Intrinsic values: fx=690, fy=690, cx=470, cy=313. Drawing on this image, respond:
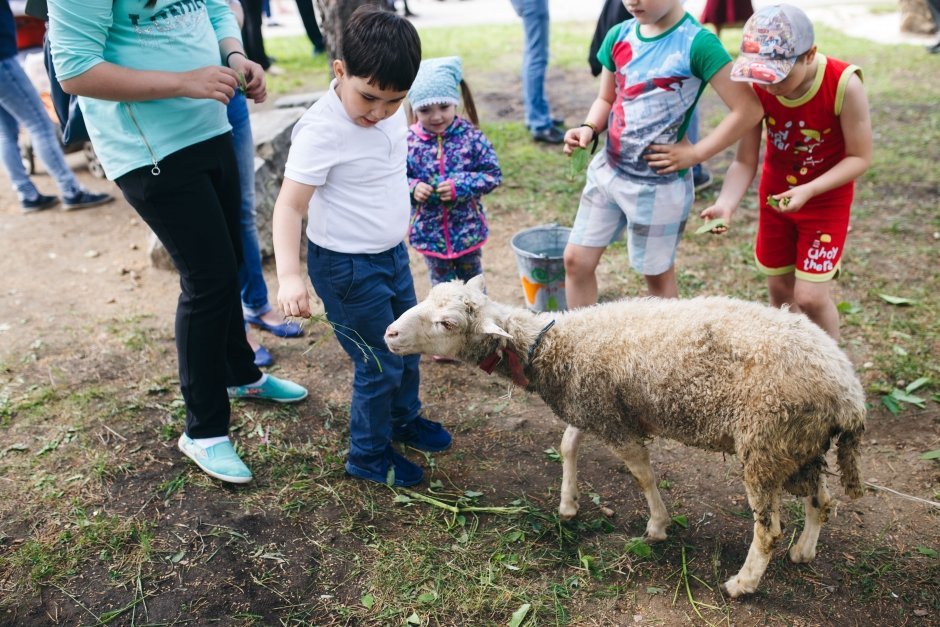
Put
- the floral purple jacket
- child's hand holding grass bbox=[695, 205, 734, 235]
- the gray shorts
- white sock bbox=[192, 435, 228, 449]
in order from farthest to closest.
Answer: the floral purple jacket → the gray shorts → white sock bbox=[192, 435, 228, 449] → child's hand holding grass bbox=[695, 205, 734, 235]

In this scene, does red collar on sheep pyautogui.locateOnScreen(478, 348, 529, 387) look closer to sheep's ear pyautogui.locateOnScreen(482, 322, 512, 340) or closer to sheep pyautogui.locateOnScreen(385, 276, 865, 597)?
sheep pyautogui.locateOnScreen(385, 276, 865, 597)

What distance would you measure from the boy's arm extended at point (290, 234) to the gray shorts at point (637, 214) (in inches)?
64.9

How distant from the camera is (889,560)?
2951 mm

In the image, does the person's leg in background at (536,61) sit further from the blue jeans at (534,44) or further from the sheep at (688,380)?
the sheep at (688,380)

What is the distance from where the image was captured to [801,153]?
3465 mm

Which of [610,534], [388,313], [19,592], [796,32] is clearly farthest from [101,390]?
[796,32]

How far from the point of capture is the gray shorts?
3.59 metres

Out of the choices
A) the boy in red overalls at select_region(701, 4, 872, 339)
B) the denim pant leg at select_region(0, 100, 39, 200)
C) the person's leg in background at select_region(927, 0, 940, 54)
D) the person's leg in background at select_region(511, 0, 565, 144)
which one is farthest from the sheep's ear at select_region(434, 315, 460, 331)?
the person's leg in background at select_region(927, 0, 940, 54)

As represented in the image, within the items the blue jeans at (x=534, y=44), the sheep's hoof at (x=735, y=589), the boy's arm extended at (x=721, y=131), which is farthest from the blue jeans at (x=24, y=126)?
the sheep's hoof at (x=735, y=589)

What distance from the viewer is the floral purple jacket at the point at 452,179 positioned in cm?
401

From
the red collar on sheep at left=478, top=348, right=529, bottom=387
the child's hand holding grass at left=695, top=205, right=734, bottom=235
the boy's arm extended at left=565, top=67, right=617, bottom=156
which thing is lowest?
the red collar on sheep at left=478, top=348, right=529, bottom=387

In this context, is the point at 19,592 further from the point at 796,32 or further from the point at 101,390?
the point at 796,32

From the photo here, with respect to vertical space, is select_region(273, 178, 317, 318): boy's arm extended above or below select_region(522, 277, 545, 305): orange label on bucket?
above

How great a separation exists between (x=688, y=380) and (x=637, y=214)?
1207 mm
